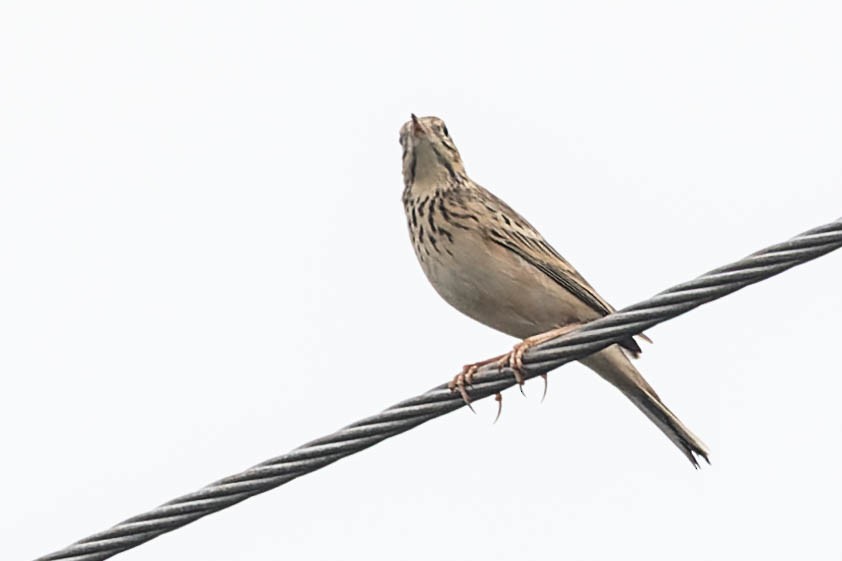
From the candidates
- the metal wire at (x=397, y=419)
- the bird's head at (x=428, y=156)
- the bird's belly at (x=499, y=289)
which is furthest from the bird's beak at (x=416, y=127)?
the metal wire at (x=397, y=419)

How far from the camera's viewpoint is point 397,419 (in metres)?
7.84

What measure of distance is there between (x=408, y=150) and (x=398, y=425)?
4.52 metres

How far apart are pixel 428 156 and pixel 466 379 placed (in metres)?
3.21

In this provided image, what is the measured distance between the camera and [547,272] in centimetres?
1128

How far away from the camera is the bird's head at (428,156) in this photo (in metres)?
11.8

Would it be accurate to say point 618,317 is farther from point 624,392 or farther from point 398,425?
point 624,392

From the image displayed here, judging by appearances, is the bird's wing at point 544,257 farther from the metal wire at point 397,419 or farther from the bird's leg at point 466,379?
the metal wire at point 397,419

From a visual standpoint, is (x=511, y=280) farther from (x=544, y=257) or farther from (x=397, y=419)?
(x=397, y=419)

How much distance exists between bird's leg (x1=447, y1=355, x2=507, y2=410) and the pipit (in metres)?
0.85

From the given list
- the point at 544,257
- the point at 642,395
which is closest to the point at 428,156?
the point at 544,257

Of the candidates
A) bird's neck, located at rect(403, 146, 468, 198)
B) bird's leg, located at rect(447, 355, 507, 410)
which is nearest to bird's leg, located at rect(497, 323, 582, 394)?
bird's leg, located at rect(447, 355, 507, 410)

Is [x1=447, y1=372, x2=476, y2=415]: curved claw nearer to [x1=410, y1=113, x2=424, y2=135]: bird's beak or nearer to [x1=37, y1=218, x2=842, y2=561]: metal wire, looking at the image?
[x1=37, y1=218, x2=842, y2=561]: metal wire

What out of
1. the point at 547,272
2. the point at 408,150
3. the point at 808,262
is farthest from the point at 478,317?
the point at 808,262

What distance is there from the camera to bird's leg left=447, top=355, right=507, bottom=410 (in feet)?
27.1
